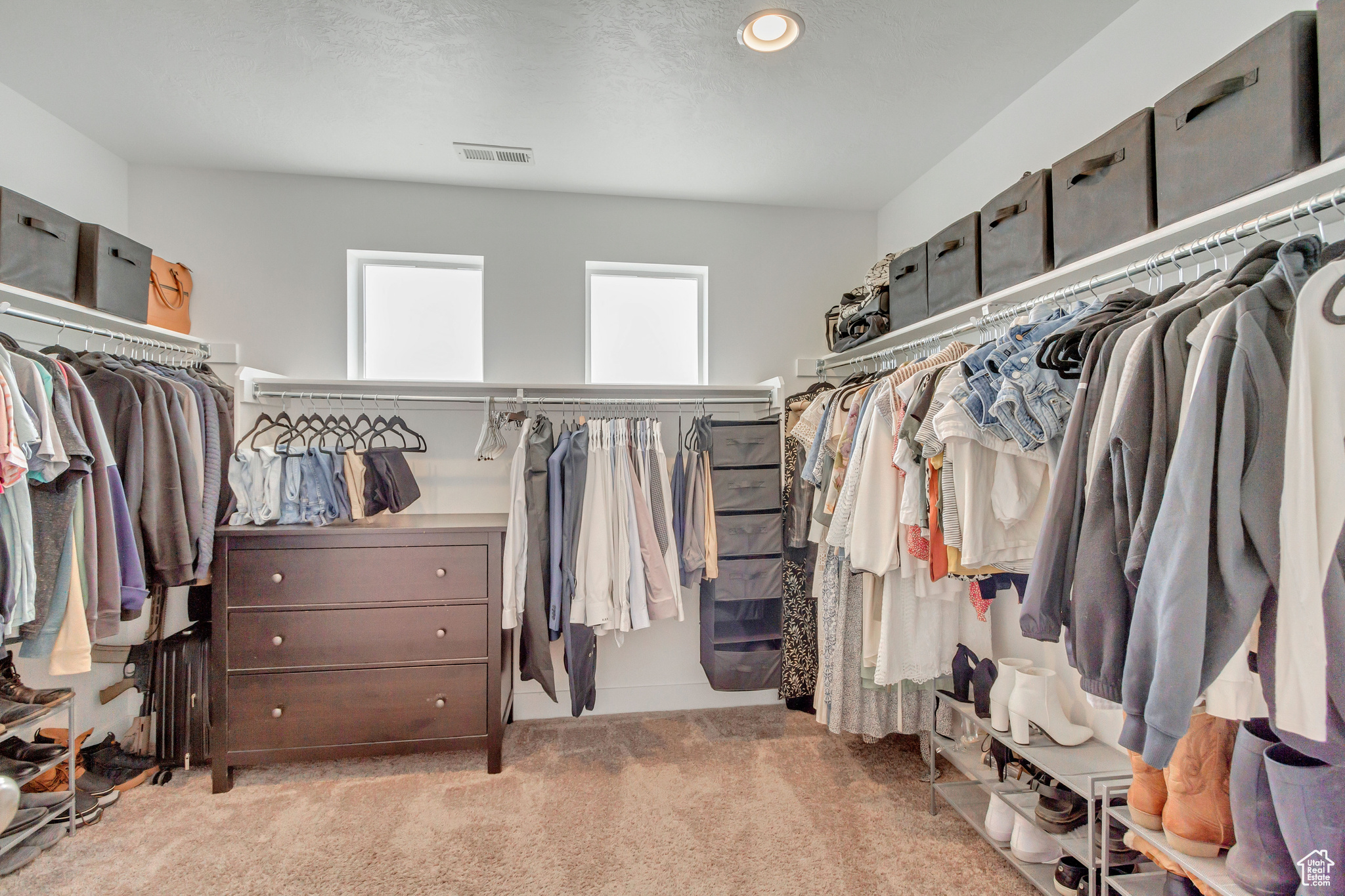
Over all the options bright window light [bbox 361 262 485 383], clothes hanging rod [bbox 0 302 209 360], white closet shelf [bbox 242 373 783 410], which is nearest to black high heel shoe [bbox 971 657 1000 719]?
white closet shelf [bbox 242 373 783 410]

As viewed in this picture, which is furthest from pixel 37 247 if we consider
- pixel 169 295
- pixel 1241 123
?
pixel 1241 123

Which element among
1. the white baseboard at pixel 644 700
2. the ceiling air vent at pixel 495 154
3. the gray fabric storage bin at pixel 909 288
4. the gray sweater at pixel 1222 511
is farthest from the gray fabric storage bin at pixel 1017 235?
the white baseboard at pixel 644 700

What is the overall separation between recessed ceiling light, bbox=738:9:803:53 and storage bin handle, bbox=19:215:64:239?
2.26m

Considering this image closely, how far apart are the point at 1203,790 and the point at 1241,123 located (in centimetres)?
133

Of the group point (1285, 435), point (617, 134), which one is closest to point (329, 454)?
point (617, 134)

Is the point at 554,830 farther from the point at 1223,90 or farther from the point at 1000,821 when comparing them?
the point at 1223,90

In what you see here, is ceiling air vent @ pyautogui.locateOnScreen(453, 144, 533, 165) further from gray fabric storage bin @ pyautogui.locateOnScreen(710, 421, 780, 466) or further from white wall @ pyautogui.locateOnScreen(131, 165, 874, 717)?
gray fabric storage bin @ pyautogui.locateOnScreen(710, 421, 780, 466)

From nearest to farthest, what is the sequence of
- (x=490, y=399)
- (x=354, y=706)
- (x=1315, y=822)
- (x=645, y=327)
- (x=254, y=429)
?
(x=1315, y=822), (x=354, y=706), (x=254, y=429), (x=490, y=399), (x=645, y=327)

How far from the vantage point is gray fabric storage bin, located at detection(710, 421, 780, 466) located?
2.51m

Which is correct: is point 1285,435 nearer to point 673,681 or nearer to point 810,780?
point 810,780

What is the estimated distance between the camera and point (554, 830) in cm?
192

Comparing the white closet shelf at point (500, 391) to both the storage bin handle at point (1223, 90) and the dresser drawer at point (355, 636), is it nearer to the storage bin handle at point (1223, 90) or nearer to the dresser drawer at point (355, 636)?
the dresser drawer at point (355, 636)

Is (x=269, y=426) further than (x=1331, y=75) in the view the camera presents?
Yes

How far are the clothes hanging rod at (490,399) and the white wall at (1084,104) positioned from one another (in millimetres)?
1263
